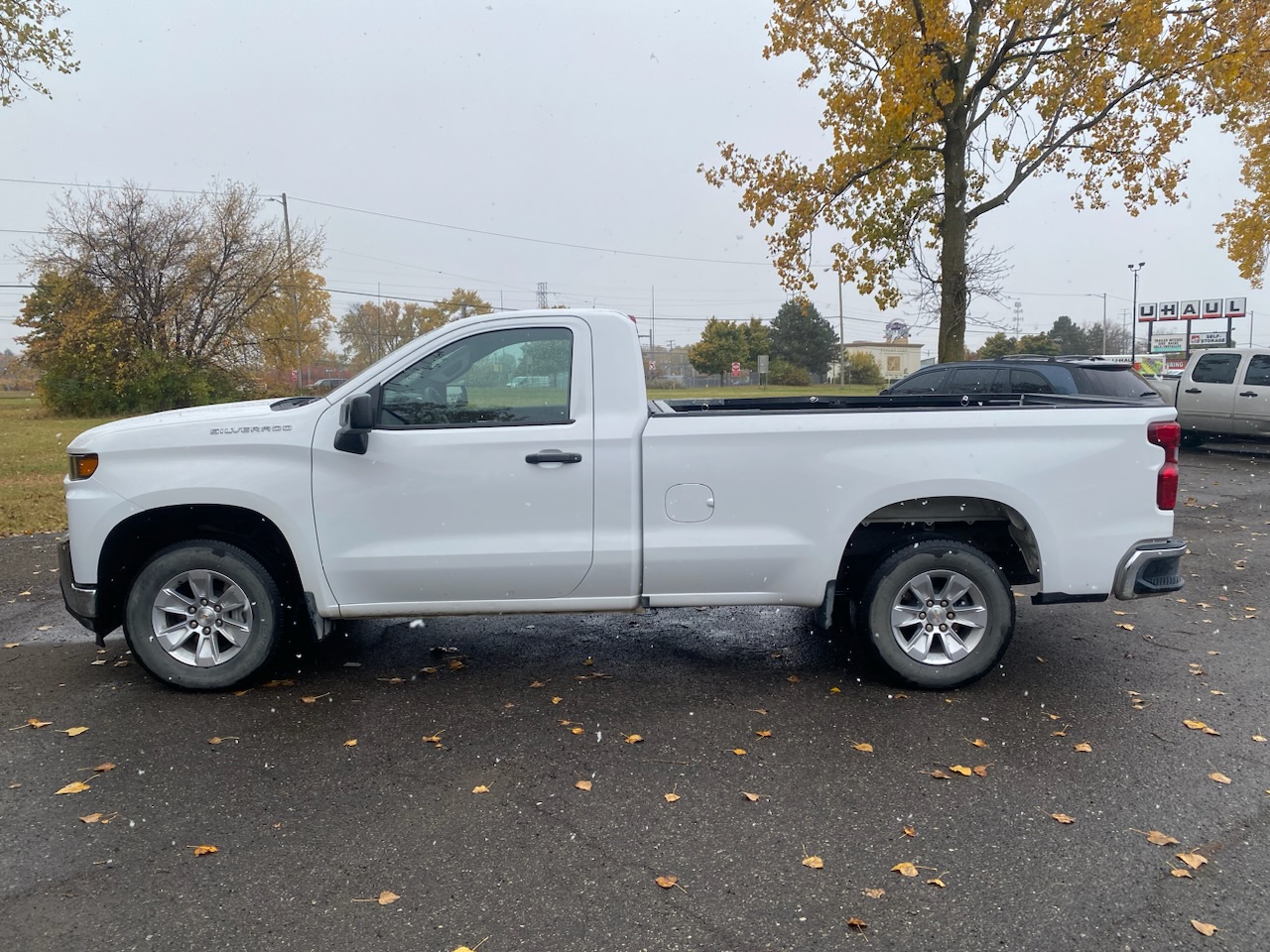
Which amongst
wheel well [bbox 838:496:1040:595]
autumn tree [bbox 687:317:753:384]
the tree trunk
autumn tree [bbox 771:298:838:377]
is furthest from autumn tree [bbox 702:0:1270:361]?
autumn tree [bbox 771:298:838:377]

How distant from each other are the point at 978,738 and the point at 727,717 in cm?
117

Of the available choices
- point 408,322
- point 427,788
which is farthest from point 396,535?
A: point 408,322

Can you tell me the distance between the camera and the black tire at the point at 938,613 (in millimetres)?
4793

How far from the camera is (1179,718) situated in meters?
4.52

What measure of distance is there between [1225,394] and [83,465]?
17.0 metres

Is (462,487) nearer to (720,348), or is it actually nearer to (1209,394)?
(1209,394)

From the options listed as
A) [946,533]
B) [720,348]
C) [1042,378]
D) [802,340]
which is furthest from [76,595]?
[802,340]

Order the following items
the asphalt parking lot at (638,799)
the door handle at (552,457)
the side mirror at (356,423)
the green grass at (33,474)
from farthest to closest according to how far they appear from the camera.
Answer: the green grass at (33,474) < the door handle at (552,457) < the side mirror at (356,423) < the asphalt parking lot at (638,799)

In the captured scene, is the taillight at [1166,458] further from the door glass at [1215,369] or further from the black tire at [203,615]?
the door glass at [1215,369]

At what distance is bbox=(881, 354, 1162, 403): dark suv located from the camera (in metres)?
10.8

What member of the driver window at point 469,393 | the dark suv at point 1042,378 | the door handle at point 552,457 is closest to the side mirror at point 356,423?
the driver window at point 469,393

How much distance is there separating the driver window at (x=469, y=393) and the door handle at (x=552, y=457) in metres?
0.18

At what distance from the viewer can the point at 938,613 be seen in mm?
4840

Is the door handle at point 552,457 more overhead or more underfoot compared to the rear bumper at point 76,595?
more overhead
